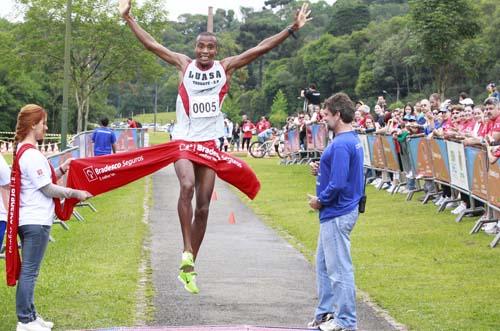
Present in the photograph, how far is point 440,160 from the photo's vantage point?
1917 centimetres

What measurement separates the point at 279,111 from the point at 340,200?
11537 centimetres

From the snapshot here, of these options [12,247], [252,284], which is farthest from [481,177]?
[12,247]

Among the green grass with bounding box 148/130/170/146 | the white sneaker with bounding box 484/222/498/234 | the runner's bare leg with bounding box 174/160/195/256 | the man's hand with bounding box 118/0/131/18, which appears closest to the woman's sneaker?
the runner's bare leg with bounding box 174/160/195/256

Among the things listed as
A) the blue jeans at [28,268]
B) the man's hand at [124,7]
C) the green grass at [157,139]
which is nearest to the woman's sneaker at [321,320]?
the blue jeans at [28,268]

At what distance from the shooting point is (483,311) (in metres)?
9.97

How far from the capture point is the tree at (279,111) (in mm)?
119800

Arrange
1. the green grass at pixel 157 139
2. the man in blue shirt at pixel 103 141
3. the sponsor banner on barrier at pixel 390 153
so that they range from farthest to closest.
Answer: the green grass at pixel 157 139 < the man in blue shirt at pixel 103 141 < the sponsor banner on barrier at pixel 390 153

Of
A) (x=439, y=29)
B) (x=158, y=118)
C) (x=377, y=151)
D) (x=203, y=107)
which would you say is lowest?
(x=158, y=118)

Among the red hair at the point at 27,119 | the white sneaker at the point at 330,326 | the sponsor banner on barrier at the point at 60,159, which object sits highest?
the red hair at the point at 27,119

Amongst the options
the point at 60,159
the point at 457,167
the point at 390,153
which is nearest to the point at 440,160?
the point at 457,167

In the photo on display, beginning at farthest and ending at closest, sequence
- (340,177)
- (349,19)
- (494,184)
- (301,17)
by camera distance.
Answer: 1. (349,19)
2. (494,184)
3. (301,17)
4. (340,177)

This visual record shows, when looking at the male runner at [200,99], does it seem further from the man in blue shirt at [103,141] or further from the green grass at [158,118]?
the green grass at [158,118]

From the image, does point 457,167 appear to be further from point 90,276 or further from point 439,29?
point 439,29

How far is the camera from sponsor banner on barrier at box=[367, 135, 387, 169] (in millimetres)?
24391
